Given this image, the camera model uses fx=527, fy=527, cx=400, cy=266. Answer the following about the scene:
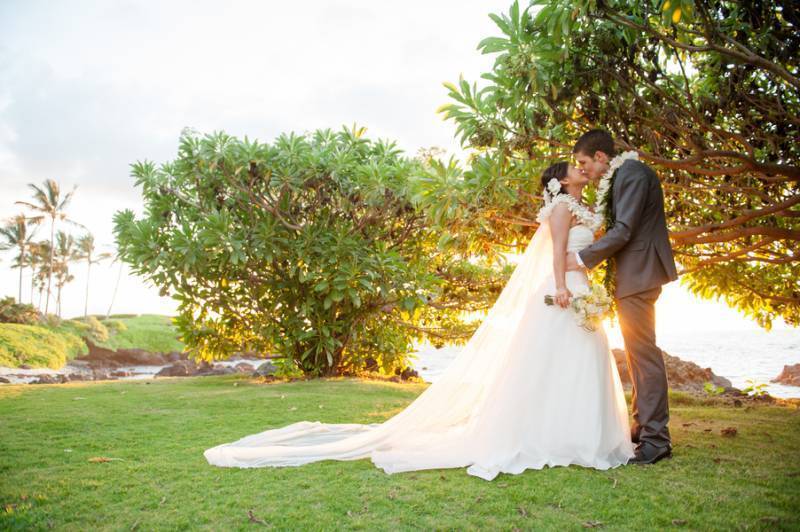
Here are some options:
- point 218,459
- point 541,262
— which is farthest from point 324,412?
point 541,262

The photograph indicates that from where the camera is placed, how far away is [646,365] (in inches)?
151

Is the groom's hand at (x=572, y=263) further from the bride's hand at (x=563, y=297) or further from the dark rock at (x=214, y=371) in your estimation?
the dark rock at (x=214, y=371)

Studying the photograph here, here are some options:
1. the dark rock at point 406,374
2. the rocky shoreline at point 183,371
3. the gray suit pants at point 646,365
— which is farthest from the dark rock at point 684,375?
the gray suit pants at point 646,365

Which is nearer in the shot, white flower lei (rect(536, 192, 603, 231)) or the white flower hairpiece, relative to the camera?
white flower lei (rect(536, 192, 603, 231))

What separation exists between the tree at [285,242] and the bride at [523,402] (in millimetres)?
3756

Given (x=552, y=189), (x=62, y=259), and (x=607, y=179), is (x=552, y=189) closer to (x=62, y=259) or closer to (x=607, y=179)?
(x=607, y=179)

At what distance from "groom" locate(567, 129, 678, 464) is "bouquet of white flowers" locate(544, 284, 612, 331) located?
16 cm

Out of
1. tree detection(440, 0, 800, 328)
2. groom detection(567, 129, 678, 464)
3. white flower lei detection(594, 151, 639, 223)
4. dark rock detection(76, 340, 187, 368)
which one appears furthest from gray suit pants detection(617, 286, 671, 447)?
dark rock detection(76, 340, 187, 368)

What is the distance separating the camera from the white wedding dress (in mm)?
3742

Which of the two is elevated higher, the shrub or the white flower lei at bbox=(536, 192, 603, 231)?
the shrub

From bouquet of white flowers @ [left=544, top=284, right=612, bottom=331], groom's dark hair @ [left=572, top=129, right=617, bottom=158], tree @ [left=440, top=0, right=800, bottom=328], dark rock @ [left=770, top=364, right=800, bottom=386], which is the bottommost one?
dark rock @ [left=770, top=364, right=800, bottom=386]

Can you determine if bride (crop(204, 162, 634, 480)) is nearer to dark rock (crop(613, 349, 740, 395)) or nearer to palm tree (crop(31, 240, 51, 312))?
dark rock (crop(613, 349, 740, 395))

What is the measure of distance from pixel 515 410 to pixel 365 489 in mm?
1257

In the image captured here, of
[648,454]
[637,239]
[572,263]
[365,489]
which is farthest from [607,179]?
[365,489]
